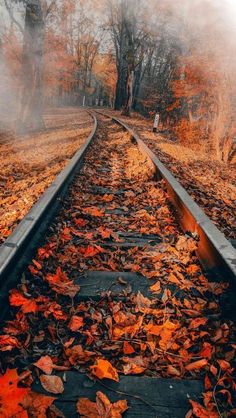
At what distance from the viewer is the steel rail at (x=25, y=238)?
233 centimetres

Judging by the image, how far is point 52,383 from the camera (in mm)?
1796

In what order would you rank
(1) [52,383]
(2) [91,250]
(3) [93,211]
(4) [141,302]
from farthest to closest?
(3) [93,211] < (2) [91,250] < (4) [141,302] < (1) [52,383]

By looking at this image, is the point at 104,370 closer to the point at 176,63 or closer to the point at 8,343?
the point at 8,343

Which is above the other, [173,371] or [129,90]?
[129,90]

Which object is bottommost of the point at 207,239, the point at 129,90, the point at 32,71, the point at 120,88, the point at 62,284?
the point at 62,284

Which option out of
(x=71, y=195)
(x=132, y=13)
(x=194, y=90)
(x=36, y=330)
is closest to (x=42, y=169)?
(x=71, y=195)

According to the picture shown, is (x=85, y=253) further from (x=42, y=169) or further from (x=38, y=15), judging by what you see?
(x=38, y=15)

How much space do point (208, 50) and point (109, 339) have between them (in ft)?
38.9

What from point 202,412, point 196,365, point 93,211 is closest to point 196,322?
point 196,365

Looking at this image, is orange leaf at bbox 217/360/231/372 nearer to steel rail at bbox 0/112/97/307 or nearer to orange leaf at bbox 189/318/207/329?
orange leaf at bbox 189/318/207/329

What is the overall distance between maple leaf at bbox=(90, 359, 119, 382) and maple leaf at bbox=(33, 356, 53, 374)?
224 millimetres

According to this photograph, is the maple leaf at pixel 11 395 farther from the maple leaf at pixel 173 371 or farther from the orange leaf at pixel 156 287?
the orange leaf at pixel 156 287

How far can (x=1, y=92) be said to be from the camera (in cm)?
4306

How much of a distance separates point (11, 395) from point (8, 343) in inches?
13.3
